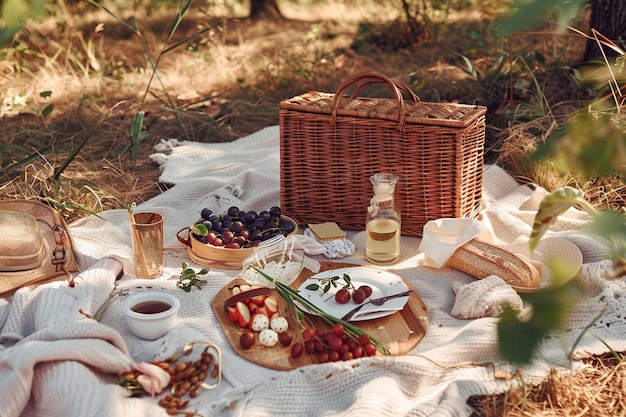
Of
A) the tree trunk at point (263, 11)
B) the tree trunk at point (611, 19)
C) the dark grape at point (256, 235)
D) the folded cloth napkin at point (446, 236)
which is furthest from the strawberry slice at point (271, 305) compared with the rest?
the tree trunk at point (263, 11)

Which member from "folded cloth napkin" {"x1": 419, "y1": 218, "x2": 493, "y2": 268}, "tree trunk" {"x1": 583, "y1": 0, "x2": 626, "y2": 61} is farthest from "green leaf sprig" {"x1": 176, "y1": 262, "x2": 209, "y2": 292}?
"tree trunk" {"x1": 583, "y1": 0, "x2": 626, "y2": 61}

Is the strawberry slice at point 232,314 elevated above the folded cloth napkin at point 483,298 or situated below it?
above

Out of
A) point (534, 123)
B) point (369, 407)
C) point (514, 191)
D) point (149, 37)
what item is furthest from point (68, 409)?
point (149, 37)

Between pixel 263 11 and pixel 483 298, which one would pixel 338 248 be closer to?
pixel 483 298

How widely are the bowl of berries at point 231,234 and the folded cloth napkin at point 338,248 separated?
149 mm

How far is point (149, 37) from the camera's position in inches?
227

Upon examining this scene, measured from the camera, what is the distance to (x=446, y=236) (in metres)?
2.88

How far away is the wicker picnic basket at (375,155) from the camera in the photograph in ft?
9.73

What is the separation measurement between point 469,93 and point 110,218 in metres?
2.30

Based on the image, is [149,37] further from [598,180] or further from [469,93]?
[598,180]

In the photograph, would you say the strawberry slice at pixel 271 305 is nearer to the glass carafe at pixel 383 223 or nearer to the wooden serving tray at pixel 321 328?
the wooden serving tray at pixel 321 328

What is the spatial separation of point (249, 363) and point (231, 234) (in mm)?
777

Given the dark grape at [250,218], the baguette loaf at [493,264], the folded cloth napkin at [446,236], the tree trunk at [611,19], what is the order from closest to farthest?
the baguette loaf at [493,264] → the folded cloth napkin at [446,236] → the dark grape at [250,218] → the tree trunk at [611,19]

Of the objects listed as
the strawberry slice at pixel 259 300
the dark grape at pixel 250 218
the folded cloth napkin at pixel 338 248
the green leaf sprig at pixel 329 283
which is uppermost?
the strawberry slice at pixel 259 300
